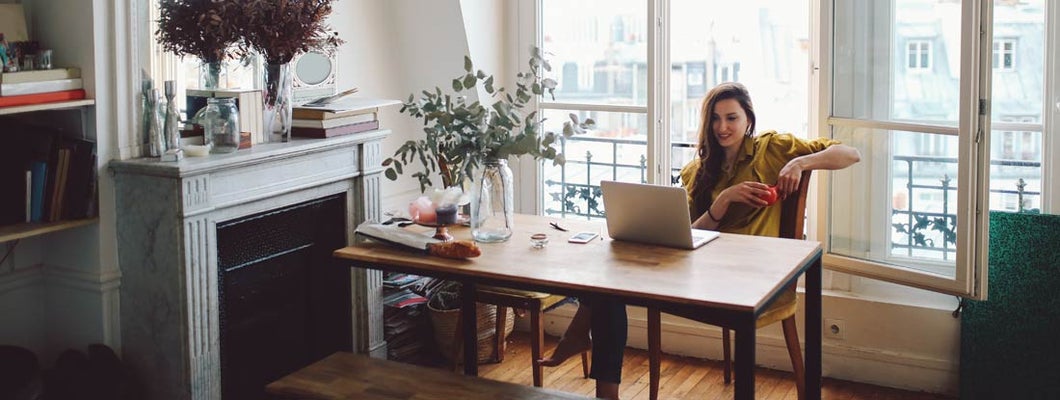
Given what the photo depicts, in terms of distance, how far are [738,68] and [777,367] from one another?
4.45 feet

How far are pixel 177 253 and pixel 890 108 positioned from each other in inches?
99.7

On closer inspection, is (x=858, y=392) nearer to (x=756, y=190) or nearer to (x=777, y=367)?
(x=777, y=367)

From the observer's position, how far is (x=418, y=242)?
3475 mm

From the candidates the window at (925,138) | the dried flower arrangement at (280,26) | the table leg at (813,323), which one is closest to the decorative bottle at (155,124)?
the dried flower arrangement at (280,26)

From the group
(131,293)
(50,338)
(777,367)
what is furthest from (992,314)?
(50,338)

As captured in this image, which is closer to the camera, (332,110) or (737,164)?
(332,110)

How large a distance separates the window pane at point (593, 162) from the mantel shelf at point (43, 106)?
2.26m

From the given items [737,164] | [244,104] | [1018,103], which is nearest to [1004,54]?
[1018,103]

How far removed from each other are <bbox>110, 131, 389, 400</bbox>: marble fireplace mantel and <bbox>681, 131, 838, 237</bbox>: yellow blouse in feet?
5.26

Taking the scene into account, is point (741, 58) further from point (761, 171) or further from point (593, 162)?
point (761, 171)

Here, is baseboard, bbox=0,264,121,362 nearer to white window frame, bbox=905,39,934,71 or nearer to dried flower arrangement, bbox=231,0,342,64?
dried flower arrangement, bbox=231,0,342,64

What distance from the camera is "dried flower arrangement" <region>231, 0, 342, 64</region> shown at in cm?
371

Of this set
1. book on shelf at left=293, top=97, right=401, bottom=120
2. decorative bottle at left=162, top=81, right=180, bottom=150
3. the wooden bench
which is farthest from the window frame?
decorative bottle at left=162, top=81, right=180, bottom=150

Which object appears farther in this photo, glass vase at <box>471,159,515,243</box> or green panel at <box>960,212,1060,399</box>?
green panel at <box>960,212,1060,399</box>
